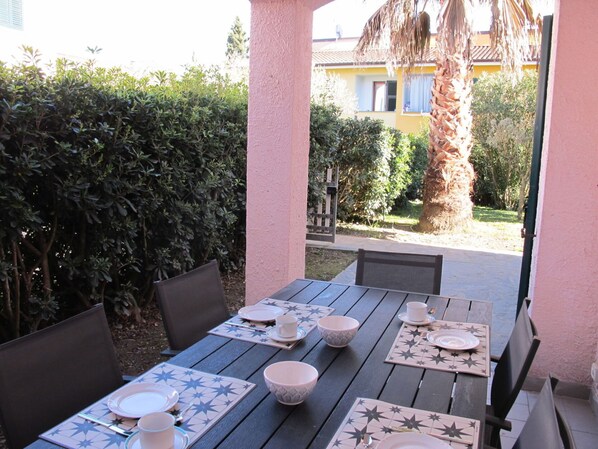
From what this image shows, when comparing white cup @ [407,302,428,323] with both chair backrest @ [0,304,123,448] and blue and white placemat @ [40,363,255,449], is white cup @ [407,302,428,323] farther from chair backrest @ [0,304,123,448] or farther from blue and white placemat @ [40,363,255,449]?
chair backrest @ [0,304,123,448]

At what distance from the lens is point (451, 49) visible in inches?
286

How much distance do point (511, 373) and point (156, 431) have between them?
1.32 m

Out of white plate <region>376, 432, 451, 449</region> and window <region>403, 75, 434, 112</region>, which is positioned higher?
window <region>403, 75, 434, 112</region>

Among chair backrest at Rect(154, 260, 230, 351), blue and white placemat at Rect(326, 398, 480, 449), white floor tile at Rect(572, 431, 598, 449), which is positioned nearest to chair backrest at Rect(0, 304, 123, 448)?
chair backrest at Rect(154, 260, 230, 351)

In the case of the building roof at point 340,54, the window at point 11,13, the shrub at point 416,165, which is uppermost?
the building roof at point 340,54

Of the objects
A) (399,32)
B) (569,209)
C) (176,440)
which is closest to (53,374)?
(176,440)

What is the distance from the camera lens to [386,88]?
62.1 feet

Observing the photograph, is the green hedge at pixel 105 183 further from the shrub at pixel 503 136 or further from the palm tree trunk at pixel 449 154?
the shrub at pixel 503 136

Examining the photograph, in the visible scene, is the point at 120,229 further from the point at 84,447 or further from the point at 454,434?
the point at 454,434

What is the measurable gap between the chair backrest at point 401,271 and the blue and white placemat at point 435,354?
2.49 feet

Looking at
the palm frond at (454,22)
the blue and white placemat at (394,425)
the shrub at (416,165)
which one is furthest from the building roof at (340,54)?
the blue and white placemat at (394,425)

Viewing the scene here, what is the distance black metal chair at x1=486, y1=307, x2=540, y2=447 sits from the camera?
172 centimetres

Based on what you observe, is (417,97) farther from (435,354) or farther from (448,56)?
(435,354)

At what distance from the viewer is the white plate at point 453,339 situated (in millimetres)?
1990
